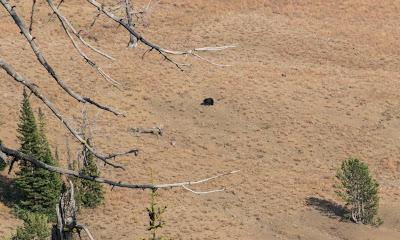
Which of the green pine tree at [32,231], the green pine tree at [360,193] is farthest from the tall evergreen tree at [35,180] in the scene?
the green pine tree at [360,193]

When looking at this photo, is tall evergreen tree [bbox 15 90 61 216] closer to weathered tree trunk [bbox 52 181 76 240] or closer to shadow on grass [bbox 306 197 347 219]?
shadow on grass [bbox 306 197 347 219]

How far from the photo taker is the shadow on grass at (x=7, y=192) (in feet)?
107

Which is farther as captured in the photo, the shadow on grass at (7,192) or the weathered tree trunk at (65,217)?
the shadow on grass at (7,192)

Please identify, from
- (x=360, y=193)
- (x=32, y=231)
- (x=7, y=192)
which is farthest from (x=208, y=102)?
(x=32, y=231)

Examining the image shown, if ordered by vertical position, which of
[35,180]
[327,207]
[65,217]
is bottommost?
[65,217]

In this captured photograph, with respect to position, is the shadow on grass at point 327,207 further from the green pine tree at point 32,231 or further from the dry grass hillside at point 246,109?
the green pine tree at point 32,231

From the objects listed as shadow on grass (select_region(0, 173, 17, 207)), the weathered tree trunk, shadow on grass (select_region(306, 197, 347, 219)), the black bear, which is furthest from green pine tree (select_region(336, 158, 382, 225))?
the weathered tree trunk

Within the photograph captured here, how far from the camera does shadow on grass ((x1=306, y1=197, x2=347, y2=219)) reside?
3502 cm

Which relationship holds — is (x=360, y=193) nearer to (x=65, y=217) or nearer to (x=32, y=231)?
(x=32, y=231)

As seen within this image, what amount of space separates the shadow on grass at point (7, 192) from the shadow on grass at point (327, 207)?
15119mm

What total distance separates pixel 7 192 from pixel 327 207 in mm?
16464

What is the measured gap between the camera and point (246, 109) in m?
47.0

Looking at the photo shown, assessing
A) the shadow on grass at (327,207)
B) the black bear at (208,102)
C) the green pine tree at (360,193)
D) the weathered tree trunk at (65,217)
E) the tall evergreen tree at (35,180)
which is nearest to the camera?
the weathered tree trunk at (65,217)

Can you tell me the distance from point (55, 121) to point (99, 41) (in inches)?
622
